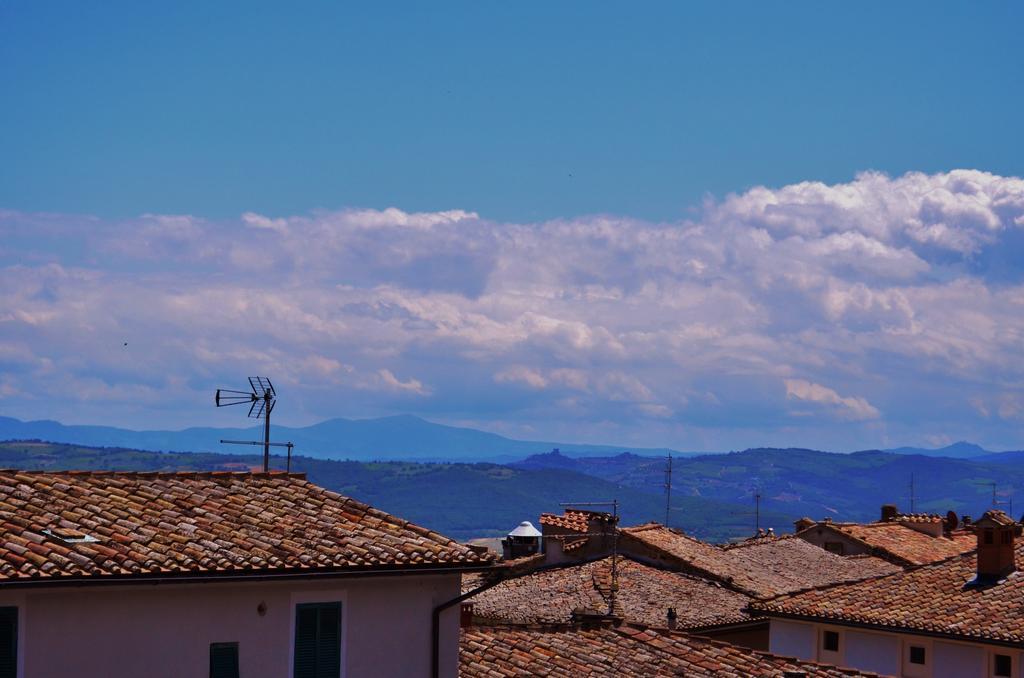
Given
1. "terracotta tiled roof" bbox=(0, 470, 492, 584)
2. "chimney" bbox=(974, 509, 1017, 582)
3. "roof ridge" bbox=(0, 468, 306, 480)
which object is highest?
"roof ridge" bbox=(0, 468, 306, 480)

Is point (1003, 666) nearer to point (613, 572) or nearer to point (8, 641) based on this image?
point (613, 572)

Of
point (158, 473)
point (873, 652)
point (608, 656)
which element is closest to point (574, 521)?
point (873, 652)

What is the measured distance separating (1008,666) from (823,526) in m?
36.6

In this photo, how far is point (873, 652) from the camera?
3428cm

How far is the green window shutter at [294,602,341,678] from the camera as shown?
1731 centimetres

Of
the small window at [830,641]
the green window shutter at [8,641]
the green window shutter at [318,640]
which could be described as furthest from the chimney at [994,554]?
the green window shutter at [8,641]

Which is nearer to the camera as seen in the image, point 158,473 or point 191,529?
point 191,529

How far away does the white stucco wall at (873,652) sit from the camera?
111 ft

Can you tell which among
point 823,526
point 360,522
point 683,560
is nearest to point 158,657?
point 360,522

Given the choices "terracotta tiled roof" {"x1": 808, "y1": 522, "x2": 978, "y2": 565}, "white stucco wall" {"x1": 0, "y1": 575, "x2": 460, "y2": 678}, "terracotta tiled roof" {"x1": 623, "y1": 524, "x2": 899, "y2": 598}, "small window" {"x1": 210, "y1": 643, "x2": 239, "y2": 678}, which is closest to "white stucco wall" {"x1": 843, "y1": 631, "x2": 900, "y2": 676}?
"terracotta tiled roof" {"x1": 623, "y1": 524, "x2": 899, "y2": 598}

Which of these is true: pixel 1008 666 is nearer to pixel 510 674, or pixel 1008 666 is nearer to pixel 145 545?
pixel 510 674

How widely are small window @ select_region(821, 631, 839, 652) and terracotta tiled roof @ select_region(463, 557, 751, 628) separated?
5.34 metres

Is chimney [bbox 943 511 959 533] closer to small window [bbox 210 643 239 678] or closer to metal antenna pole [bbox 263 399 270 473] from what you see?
metal antenna pole [bbox 263 399 270 473]

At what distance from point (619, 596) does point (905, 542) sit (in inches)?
1125
